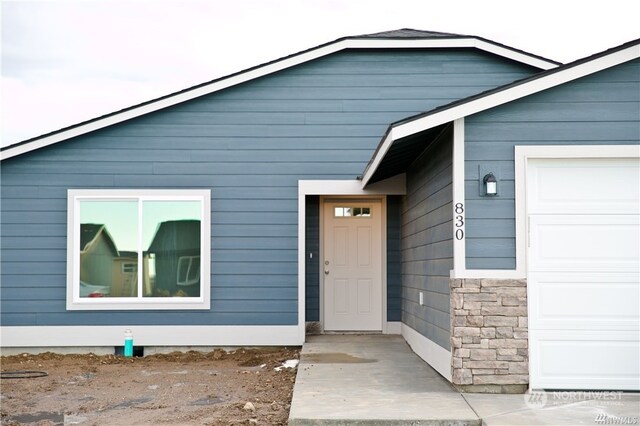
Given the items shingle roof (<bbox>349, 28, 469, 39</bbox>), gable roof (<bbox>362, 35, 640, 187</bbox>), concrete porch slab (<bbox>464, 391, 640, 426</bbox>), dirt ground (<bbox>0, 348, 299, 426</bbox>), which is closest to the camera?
concrete porch slab (<bbox>464, 391, 640, 426</bbox>)

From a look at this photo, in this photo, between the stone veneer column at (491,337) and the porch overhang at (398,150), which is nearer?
the stone veneer column at (491,337)

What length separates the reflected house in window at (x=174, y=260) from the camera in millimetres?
10367

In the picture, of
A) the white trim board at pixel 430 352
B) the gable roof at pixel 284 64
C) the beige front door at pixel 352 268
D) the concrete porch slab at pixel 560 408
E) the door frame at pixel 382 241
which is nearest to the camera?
the concrete porch slab at pixel 560 408

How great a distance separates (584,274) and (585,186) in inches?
30.5

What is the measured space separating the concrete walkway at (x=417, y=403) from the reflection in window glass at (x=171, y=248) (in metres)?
2.64

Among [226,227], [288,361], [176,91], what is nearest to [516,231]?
[288,361]

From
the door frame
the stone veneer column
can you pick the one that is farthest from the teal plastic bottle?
the stone veneer column

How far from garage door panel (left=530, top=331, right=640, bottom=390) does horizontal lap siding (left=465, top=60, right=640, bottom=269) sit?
82 centimetres

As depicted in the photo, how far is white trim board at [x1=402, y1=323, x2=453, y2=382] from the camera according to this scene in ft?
23.9

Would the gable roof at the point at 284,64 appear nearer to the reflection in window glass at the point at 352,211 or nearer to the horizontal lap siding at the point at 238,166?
the horizontal lap siding at the point at 238,166

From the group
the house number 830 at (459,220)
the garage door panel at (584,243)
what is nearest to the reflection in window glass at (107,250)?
the house number 830 at (459,220)

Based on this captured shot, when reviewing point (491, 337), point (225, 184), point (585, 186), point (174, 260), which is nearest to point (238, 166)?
point (225, 184)

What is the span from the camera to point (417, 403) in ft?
20.7

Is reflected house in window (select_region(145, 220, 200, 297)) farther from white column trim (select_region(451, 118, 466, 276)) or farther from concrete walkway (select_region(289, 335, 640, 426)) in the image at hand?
white column trim (select_region(451, 118, 466, 276))
